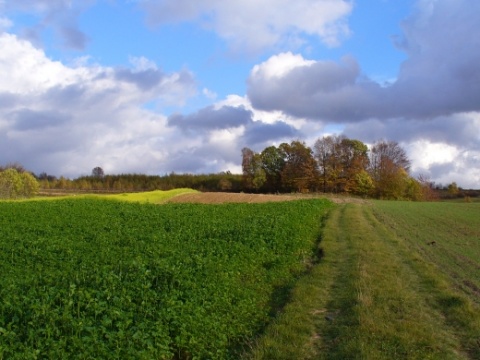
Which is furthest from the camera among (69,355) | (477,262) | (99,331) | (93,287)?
(477,262)

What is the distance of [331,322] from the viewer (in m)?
9.55

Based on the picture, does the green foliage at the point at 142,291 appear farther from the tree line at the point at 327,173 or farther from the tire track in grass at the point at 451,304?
the tree line at the point at 327,173

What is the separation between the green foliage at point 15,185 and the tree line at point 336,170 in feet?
160

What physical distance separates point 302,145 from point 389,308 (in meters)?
92.6

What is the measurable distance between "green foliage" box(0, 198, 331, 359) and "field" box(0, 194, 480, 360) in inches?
1.3

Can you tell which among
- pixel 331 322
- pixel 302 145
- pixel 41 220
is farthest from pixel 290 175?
pixel 331 322

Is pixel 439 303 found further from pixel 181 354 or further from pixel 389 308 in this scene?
pixel 181 354

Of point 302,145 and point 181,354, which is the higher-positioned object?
point 302,145

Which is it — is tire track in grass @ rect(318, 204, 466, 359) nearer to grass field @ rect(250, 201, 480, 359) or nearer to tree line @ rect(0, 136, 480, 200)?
grass field @ rect(250, 201, 480, 359)

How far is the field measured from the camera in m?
7.25

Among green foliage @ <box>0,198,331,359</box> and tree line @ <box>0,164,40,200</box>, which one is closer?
green foliage @ <box>0,198,331,359</box>

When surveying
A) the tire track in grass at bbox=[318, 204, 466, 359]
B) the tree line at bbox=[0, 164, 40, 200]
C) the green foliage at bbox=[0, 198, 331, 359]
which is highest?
the tree line at bbox=[0, 164, 40, 200]

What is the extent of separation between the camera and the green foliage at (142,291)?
22.6 feet

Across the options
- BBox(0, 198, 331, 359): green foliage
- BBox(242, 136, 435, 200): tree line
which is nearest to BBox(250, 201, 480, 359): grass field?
BBox(0, 198, 331, 359): green foliage
